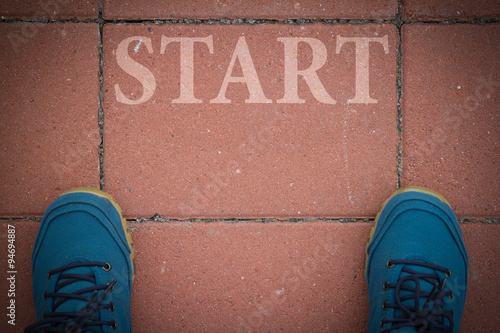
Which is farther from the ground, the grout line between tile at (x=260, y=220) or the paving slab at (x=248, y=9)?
the paving slab at (x=248, y=9)

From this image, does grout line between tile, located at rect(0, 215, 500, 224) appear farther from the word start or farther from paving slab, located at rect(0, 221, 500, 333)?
the word start

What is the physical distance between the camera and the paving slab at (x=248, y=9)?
1.42m

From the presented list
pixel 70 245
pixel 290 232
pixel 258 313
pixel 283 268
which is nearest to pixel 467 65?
pixel 290 232

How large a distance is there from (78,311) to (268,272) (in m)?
0.89

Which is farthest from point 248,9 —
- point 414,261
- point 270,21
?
point 414,261

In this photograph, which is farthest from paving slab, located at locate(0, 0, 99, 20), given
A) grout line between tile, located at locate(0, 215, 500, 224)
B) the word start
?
grout line between tile, located at locate(0, 215, 500, 224)

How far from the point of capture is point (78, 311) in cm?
130

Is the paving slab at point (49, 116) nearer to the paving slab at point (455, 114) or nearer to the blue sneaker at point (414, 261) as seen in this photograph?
the blue sneaker at point (414, 261)

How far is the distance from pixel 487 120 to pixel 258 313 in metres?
1.49

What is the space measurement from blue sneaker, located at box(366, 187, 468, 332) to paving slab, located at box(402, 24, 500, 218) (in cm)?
14

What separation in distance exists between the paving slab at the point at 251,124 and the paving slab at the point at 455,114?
16 cm

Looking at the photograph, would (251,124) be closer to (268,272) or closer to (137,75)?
(137,75)

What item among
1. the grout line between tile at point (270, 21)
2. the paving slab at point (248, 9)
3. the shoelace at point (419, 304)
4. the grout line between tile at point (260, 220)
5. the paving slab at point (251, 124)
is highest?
the paving slab at point (248, 9)

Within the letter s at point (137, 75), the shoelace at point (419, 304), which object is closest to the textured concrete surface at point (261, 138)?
the letter s at point (137, 75)
